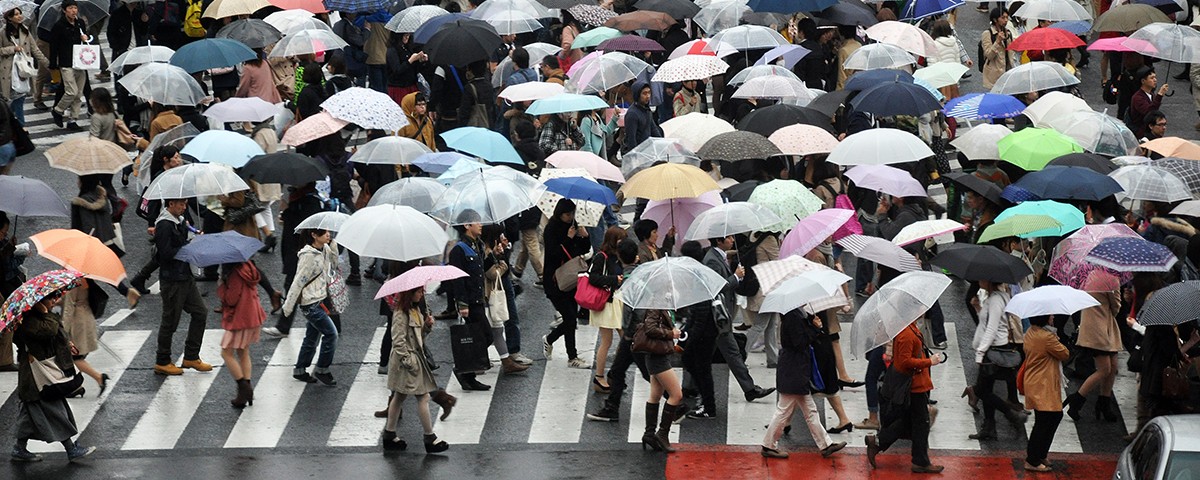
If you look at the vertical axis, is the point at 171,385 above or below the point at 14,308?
below

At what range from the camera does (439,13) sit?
2352 centimetres

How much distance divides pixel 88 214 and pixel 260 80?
4482mm

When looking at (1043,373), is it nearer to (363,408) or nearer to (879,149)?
(879,149)

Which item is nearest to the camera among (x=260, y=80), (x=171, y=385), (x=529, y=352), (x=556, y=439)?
(x=556, y=439)

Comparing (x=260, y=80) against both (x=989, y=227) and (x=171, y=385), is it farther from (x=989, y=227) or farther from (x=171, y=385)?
(x=989, y=227)

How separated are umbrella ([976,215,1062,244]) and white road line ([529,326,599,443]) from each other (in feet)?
13.3

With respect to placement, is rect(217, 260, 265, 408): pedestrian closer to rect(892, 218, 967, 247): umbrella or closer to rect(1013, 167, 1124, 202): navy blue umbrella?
rect(892, 218, 967, 247): umbrella

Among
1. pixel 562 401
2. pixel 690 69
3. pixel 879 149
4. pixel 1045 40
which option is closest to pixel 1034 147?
pixel 879 149

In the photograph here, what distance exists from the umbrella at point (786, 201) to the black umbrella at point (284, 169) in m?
4.45

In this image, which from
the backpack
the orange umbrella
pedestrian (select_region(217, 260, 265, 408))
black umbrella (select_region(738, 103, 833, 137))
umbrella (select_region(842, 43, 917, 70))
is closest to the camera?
the orange umbrella

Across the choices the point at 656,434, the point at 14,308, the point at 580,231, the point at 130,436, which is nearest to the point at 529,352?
the point at 580,231

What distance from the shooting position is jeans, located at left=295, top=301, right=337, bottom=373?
16.1 metres

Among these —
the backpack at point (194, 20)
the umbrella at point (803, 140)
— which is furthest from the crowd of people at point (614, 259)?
the backpack at point (194, 20)

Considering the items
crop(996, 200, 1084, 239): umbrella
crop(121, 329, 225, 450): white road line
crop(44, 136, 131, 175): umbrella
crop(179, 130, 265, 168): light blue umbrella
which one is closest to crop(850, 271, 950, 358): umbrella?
crop(996, 200, 1084, 239): umbrella
